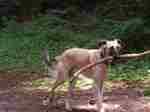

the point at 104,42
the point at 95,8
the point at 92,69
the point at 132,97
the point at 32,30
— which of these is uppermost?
the point at 95,8

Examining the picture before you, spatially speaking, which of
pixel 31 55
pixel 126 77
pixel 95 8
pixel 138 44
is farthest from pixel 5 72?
pixel 95 8

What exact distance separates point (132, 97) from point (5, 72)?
16.9 ft

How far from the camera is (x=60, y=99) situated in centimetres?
902

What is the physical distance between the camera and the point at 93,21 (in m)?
20.5

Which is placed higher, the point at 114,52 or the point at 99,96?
the point at 114,52

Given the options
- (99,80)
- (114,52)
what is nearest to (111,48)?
(114,52)

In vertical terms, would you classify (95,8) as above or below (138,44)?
above

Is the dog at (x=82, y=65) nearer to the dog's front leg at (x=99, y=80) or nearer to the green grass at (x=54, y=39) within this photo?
the dog's front leg at (x=99, y=80)

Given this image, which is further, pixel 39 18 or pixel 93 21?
pixel 39 18

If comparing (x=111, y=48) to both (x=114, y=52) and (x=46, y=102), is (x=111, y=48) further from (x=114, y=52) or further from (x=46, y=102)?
(x=46, y=102)

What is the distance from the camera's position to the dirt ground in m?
8.25

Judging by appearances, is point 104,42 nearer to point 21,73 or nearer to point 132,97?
point 132,97

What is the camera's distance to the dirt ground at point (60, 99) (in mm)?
8250

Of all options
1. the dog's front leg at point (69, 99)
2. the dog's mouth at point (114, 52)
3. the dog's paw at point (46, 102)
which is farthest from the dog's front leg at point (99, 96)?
the dog's paw at point (46, 102)
